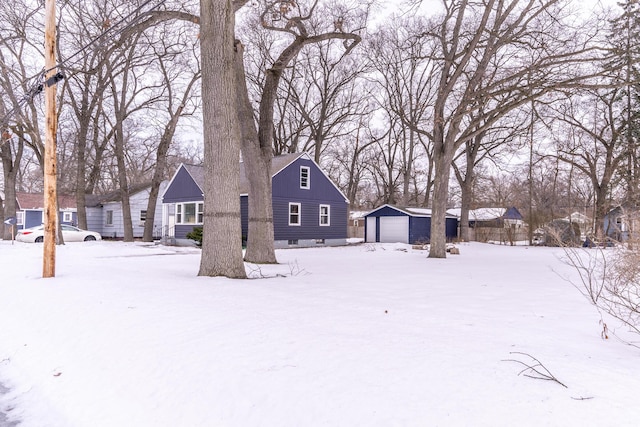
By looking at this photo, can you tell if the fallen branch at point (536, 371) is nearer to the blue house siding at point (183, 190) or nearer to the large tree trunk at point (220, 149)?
the large tree trunk at point (220, 149)

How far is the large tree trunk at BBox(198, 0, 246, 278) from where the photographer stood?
7812 mm

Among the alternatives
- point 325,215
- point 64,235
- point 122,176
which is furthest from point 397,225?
point 64,235

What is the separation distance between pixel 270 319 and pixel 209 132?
15.2 ft

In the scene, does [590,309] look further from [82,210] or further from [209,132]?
[82,210]

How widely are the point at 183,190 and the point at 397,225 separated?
1447cm

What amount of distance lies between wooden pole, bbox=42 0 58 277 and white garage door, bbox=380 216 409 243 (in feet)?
75.2

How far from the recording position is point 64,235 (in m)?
24.7

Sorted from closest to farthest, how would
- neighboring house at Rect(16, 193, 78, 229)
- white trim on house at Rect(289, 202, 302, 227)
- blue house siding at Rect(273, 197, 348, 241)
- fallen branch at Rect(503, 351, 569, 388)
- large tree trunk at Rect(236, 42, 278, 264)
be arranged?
fallen branch at Rect(503, 351, 569, 388) → large tree trunk at Rect(236, 42, 278, 264) → blue house siding at Rect(273, 197, 348, 241) → white trim on house at Rect(289, 202, 302, 227) → neighboring house at Rect(16, 193, 78, 229)

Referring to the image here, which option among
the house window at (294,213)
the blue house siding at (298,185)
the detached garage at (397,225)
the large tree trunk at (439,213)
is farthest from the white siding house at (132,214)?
the large tree trunk at (439,213)

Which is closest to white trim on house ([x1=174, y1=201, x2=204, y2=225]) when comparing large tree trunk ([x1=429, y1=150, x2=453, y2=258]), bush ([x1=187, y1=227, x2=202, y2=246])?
bush ([x1=187, y1=227, x2=202, y2=246])

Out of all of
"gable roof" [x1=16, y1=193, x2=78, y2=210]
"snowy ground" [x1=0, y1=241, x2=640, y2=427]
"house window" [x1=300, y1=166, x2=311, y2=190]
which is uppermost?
"house window" [x1=300, y1=166, x2=311, y2=190]

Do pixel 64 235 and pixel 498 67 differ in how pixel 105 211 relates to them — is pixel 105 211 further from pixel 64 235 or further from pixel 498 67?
pixel 498 67

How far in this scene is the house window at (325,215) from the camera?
25984mm

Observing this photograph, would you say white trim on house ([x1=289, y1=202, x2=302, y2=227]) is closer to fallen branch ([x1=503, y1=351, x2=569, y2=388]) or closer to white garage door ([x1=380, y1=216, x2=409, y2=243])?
white garage door ([x1=380, y1=216, x2=409, y2=243])
